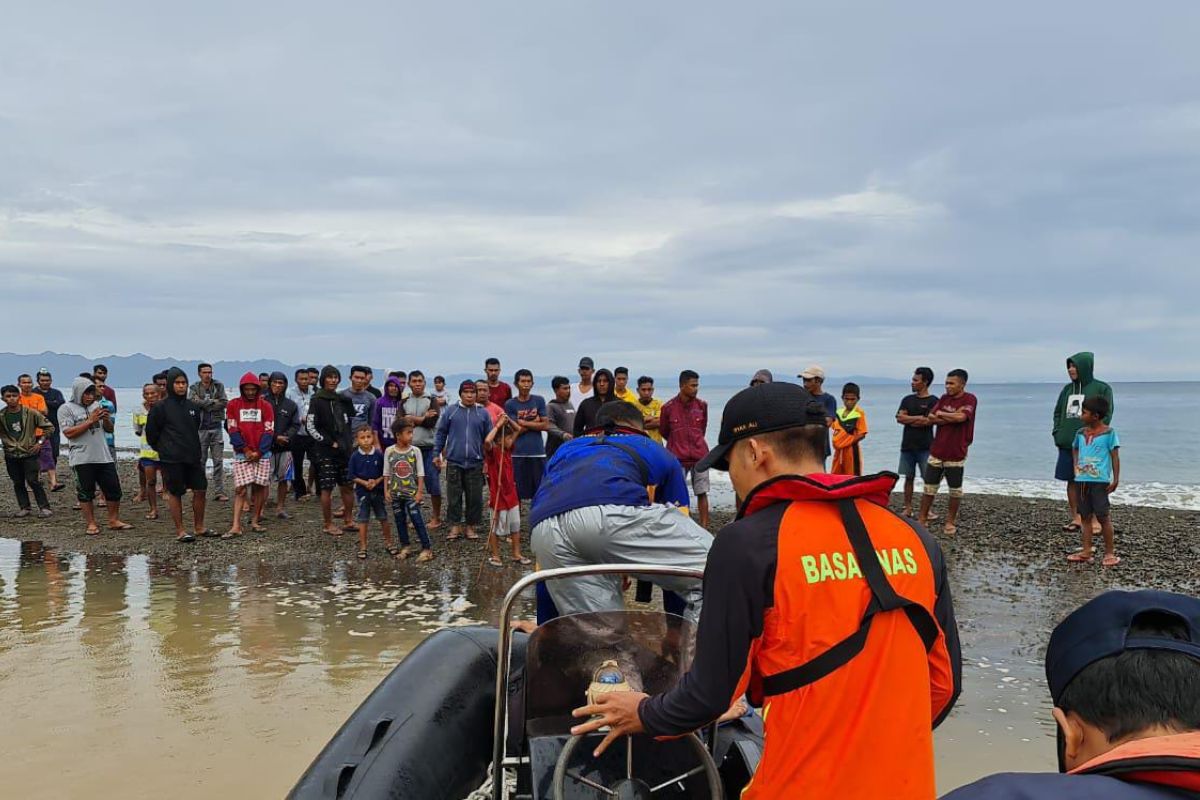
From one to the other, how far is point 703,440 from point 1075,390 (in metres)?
3.68

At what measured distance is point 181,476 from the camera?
8.52m

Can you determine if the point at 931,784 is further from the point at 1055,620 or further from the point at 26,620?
the point at 26,620

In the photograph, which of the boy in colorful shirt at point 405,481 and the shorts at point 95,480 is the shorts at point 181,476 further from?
the boy in colorful shirt at point 405,481

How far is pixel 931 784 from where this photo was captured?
1.81 m

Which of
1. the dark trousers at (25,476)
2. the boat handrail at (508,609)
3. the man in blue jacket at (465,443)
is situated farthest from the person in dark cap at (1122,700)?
the dark trousers at (25,476)

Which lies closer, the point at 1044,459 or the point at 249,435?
the point at 249,435

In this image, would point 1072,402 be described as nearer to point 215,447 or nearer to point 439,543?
point 439,543

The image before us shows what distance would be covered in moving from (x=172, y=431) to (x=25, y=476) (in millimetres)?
3460

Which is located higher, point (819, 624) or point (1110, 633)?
point (1110, 633)

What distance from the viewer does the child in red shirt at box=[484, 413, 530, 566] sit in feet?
25.7

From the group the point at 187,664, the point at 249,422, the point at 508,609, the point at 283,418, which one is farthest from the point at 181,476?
the point at 508,609

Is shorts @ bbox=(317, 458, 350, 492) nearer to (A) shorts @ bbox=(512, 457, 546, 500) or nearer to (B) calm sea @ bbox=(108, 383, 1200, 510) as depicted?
(A) shorts @ bbox=(512, 457, 546, 500)

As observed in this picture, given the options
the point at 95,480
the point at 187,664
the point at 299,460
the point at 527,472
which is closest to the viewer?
the point at 187,664

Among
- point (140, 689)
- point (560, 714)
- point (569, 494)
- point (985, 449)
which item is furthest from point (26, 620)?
point (985, 449)
